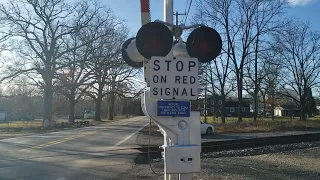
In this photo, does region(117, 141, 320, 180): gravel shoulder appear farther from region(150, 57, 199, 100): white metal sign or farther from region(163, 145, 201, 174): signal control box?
region(150, 57, 199, 100): white metal sign

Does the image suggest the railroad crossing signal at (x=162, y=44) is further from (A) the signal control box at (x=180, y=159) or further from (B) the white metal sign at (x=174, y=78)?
(A) the signal control box at (x=180, y=159)

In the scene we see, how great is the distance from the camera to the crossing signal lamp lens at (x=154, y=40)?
4102 mm

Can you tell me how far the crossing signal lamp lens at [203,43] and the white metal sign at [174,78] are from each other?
14 centimetres

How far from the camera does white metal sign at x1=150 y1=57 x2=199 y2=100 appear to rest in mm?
4113

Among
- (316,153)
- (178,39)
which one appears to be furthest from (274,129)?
(178,39)

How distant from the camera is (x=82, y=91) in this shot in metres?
57.6

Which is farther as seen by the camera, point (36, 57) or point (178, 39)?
point (36, 57)

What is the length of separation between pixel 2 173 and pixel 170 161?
300 inches

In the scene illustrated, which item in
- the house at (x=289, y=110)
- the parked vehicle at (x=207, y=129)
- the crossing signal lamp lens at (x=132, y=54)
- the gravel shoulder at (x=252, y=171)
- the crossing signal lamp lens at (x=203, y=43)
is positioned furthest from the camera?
the house at (x=289, y=110)

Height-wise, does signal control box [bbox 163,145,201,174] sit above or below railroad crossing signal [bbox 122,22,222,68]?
below

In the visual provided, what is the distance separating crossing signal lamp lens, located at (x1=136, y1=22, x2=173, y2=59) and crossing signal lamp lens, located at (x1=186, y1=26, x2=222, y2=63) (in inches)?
11.4

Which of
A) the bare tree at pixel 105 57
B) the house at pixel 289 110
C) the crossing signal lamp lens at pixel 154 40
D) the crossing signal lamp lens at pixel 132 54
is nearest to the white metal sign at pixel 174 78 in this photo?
the crossing signal lamp lens at pixel 154 40

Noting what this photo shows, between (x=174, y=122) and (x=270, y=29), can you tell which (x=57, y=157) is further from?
(x=270, y=29)

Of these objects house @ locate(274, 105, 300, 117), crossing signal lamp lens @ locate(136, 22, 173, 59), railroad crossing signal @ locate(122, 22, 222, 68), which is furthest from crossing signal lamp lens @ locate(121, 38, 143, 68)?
house @ locate(274, 105, 300, 117)
